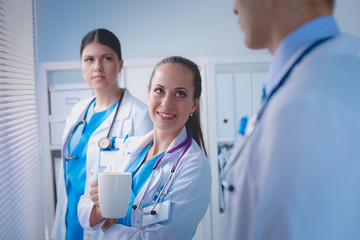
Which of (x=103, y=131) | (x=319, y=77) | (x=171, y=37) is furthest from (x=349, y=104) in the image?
(x=171, y=37)

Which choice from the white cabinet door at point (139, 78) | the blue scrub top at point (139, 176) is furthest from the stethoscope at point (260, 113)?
the white cabinet door at point (139, 78)

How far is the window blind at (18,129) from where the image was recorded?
1.40 meters

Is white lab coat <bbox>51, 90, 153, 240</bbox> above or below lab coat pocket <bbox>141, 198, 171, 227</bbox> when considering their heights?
above

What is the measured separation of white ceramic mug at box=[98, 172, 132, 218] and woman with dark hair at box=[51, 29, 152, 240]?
559 millimetres

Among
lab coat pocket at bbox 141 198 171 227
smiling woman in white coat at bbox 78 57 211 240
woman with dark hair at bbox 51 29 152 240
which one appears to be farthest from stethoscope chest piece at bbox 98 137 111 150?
lab coat pocket at bbox 141 198 171 227

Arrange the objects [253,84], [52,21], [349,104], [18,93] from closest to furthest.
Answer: [349,104]
[18,93]
[253,84]
[52,21]

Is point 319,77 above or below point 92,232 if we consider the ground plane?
above

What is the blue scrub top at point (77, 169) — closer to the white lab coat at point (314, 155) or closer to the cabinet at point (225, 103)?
the cabinet at point (225, 103)

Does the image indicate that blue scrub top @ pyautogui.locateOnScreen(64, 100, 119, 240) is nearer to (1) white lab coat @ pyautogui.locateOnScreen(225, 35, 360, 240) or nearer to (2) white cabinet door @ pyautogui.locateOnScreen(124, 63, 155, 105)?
(2) white cabinet door @ pyautogui.locateOnScreen(124, 63, 155, 105)

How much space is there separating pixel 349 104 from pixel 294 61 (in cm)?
12

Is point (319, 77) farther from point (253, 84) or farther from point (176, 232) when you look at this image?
point (253, 84)

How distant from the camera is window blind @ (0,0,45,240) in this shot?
1.40m

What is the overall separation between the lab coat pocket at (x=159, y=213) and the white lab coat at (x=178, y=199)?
0.01 meters

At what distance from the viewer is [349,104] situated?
18.2 inches
